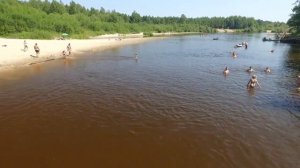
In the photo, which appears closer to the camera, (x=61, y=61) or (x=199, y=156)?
(x=199, y=156)

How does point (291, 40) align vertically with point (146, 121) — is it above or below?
above

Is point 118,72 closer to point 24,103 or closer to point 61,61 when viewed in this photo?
point 61,61

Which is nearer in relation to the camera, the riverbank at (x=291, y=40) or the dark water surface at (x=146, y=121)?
the dark water surface at (x=146, y=121)

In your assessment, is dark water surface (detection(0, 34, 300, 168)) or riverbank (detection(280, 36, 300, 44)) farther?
riverbank (detection(280, 36, 300, 44))

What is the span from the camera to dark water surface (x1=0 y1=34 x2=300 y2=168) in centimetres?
1608

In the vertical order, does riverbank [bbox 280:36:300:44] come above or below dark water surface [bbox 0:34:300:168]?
above

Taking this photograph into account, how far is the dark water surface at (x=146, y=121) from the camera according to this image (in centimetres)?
1608

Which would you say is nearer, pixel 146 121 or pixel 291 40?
pixel 146 121

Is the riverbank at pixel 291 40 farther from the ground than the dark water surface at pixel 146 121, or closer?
farther from the ground

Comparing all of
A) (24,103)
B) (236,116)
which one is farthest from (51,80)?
(236,116)

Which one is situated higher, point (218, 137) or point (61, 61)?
point (61, 61)

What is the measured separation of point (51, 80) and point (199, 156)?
78.2 feet

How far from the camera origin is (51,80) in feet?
113

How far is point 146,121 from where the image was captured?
21438 mm
